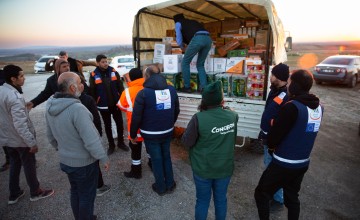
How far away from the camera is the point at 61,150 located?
8.50 feet

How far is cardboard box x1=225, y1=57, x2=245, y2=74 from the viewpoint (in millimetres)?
5303

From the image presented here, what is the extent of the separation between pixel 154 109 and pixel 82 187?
4.46 feet

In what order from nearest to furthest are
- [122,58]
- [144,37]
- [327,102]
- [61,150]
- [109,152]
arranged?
[61,150] < [109,152] < [144,37] < [327,102] < [122,58]

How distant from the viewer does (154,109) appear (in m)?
3.40

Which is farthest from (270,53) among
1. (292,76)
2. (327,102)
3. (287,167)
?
(327,102)

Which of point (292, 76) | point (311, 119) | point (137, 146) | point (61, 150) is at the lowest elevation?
point (137, 146)

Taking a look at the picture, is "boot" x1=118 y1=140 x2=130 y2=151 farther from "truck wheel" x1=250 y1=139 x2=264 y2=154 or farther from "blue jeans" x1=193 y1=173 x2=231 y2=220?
"blue jeans" x1=193 y1=173 x2=231 y2=220

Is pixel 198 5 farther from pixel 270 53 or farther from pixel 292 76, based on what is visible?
pixel 292 76

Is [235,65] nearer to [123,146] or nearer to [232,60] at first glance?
[232,60]

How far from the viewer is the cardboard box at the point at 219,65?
5.55 metres

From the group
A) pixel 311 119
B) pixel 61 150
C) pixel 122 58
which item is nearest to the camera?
pixel 311 119

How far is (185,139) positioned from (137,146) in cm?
167

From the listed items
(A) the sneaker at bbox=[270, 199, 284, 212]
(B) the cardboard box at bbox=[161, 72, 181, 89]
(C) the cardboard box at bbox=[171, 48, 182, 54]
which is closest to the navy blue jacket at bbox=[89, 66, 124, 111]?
(B) the cardboard box at bbox=[161, 72, 181, 89]

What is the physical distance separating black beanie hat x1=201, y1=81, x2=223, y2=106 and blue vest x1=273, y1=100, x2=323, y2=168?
774mm
